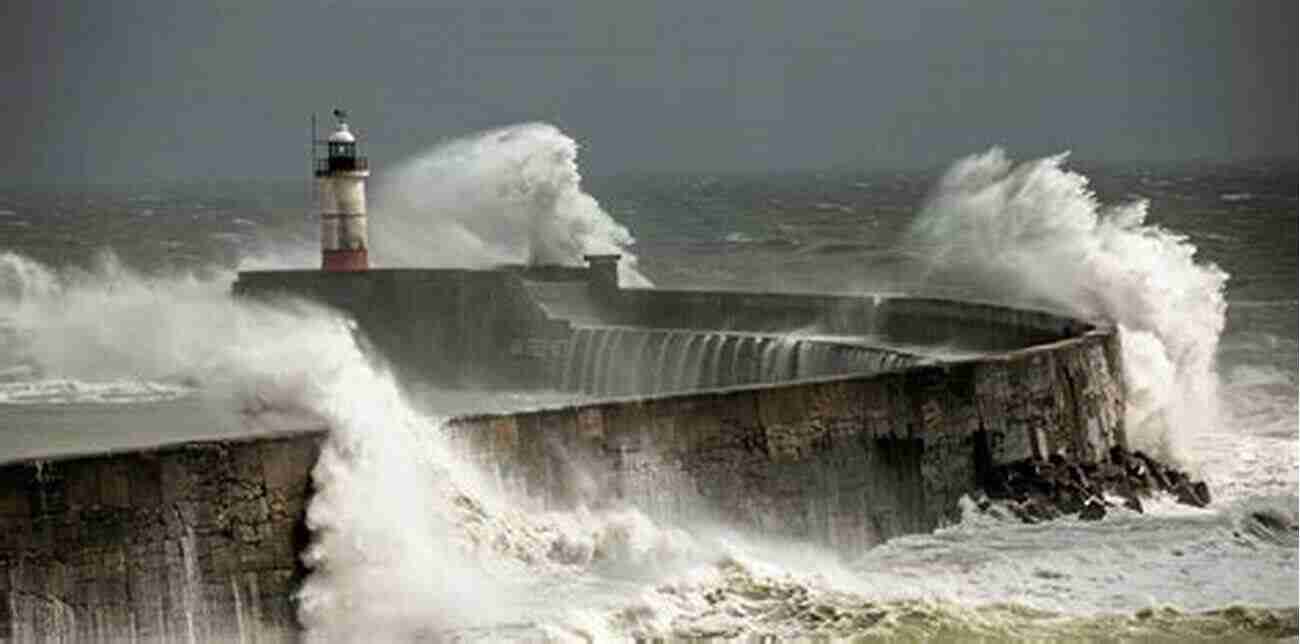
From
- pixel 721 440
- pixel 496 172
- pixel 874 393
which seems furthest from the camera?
pixel 496 172

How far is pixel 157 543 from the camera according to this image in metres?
6.62

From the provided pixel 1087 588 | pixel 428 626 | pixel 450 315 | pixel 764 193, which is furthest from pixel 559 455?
pixel 764 193

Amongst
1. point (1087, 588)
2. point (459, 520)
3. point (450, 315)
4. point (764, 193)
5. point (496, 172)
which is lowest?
point (1087, 588)

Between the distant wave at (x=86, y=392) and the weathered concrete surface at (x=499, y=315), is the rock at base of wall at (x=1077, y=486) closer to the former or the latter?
the weathered concrete surface at (x=499, y=315)

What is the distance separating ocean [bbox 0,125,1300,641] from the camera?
707 centimetres

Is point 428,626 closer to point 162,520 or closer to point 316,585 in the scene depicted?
point 316,585

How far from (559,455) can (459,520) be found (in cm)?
64

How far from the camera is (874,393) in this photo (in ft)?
29.4

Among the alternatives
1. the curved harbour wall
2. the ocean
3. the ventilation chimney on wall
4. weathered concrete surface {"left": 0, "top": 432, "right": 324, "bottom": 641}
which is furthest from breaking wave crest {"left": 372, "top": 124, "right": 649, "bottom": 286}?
weathered concrete surface {"left": 0, "top": 432, "right": 324, "bottom": 641}

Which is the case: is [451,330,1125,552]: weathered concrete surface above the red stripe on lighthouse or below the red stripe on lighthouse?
below

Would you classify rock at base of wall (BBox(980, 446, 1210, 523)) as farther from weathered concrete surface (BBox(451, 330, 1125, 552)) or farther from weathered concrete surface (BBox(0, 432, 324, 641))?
weathered concrete surface (BBox(0, 432, 324, 641))

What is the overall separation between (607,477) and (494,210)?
12.1 m

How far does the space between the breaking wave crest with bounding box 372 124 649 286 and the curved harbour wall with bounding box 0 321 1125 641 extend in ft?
30.2

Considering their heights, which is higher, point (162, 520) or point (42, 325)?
point (42, 325)
